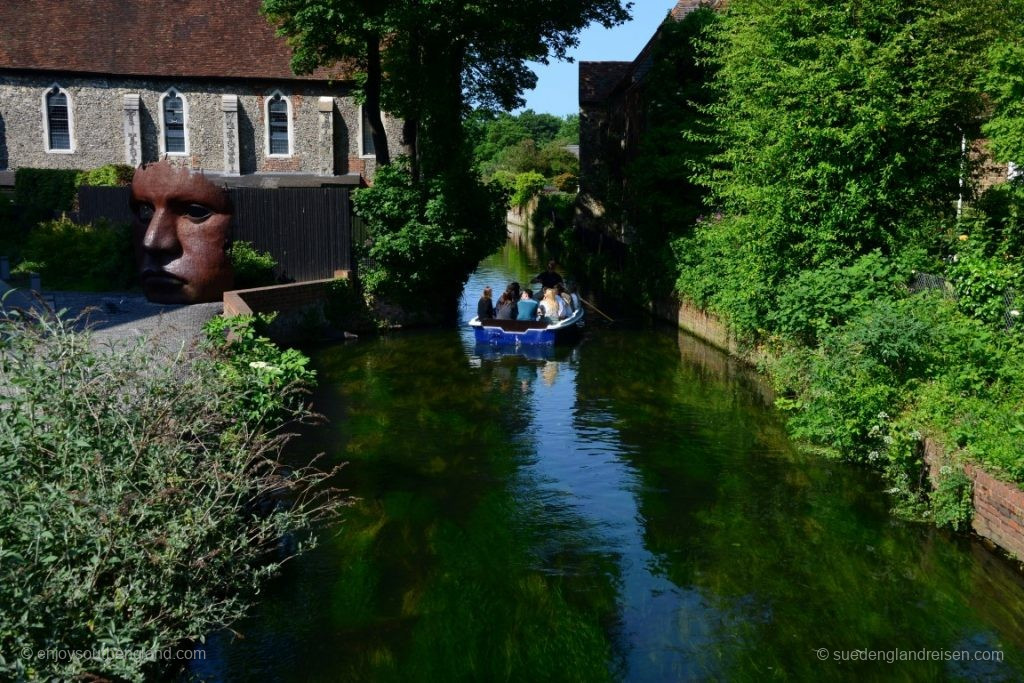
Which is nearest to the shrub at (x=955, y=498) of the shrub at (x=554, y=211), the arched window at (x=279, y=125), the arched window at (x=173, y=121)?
the arched window at (x=279, y=125)

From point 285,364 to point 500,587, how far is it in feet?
12.1

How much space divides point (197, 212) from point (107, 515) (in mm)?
17062

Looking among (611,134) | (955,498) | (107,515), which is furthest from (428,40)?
(107,515)

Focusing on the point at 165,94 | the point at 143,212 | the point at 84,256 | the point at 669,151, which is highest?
the point at 165,94

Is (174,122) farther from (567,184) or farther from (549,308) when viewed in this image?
(567,184)

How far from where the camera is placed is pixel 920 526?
38.8 ft

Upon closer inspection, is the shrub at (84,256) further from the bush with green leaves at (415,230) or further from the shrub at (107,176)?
the shrub at (107,176)

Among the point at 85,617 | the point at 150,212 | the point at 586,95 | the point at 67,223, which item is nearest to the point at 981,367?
the point at 85,617

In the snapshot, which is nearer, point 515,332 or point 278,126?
point 515,332

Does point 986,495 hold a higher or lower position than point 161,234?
lower

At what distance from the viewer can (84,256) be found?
25359mm

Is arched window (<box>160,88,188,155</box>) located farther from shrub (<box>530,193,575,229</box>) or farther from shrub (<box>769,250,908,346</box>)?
shrub (<box>769,250,908,346</box>)

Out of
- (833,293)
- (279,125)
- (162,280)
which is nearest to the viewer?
(833,293)

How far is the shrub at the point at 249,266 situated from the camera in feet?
79.4
